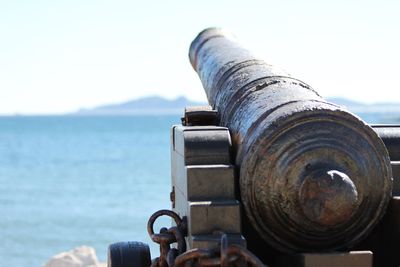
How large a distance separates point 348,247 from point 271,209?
426mm

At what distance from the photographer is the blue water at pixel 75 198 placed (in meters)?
20.1

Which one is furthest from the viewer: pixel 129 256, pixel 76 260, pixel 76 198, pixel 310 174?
pixel 76 198

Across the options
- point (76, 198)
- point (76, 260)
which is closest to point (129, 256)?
point (76, 260)

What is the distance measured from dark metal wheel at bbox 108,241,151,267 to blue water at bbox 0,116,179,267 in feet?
33.3

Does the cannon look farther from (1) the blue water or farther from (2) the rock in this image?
(1) the blue water

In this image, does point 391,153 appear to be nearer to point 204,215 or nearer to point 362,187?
point 362,187

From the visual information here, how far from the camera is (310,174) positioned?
504cm

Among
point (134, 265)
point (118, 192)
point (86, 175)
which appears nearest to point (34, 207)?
point (118, 192)

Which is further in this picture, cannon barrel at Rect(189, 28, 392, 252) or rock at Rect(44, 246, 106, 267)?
rock at Rect(44, 246, 106, 267)

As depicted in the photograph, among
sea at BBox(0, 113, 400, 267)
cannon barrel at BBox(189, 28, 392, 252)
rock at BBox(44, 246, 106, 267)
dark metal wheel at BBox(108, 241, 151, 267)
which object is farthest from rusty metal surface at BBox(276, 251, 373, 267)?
sea at BBox(0, 113, 400, 267)

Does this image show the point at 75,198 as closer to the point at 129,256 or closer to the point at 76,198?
the point at 76,198

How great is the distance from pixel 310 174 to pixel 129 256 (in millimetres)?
1254

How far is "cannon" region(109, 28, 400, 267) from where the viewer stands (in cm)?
503

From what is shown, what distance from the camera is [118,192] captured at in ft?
104
